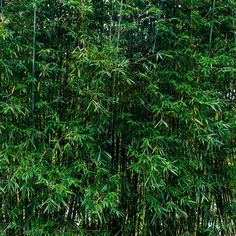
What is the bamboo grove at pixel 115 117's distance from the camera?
2.26m

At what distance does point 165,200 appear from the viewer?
2.39 m

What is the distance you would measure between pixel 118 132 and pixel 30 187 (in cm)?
79

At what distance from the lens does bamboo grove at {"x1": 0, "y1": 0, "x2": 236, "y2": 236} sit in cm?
226

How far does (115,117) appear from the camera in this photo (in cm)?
246

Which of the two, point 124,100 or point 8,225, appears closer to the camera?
point 8,225

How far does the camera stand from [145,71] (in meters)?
2.49

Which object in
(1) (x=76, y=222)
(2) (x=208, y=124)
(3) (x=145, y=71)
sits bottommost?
(1) (x=76, y=222)

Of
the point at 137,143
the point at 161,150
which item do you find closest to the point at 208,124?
the point at 161,150

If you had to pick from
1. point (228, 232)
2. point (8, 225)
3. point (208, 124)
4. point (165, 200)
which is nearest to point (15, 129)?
point (8, 225)

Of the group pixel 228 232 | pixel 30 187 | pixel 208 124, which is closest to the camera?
pixel 30 187

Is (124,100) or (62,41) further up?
(62,41)

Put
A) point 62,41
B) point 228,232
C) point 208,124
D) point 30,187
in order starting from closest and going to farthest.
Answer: point 30,187, point 208,124, point 62,41, point 228,232

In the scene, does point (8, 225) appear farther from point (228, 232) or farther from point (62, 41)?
point (228, 232)

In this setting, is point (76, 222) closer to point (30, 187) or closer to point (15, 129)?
point (30, 187)
